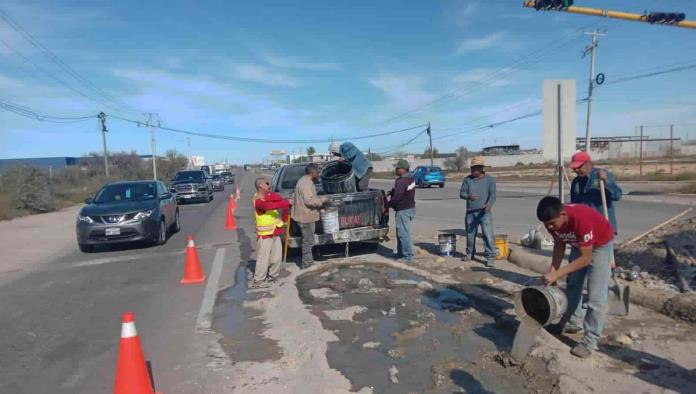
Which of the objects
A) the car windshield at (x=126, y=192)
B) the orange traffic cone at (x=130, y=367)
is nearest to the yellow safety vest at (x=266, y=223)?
the orange traffic cone at (x=130, y=367)

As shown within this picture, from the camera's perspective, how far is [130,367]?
3742 mm

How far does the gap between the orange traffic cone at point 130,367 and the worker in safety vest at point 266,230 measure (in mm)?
3704

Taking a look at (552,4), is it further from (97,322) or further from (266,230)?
(97,322)

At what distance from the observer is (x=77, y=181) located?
40.2 metres

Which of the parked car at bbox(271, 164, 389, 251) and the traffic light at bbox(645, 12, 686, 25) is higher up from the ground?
the traffic light at bbox(645, 12, 686, 25)

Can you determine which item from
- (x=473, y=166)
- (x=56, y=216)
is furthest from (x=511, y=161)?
(x=473, y=166)

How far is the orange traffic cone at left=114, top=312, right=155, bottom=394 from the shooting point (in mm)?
3719

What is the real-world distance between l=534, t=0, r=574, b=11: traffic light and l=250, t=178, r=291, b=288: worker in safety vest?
11609 millimetres

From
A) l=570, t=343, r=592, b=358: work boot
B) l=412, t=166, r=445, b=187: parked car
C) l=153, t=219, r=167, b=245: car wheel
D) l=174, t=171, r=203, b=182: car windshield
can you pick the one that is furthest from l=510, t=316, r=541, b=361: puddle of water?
l=412, t=166, r=445, b=187: parked car

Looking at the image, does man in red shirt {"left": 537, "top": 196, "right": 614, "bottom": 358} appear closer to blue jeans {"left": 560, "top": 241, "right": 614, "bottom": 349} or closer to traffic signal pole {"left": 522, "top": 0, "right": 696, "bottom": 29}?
blue jeans {"left": 560, "top": 241, "right": 614, "bottom": 349}

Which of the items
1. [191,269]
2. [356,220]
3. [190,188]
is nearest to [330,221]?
[356,220]

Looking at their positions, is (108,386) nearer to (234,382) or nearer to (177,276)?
(234,382)

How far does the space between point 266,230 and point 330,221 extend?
5.14 ft

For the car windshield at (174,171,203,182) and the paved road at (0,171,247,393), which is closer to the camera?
the paved road at (0,171,247,393)
